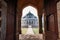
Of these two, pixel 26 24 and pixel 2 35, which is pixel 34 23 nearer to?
pixel 26 24

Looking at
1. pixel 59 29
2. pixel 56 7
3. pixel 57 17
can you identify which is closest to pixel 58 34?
pixel 59 29

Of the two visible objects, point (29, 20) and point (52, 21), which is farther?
point (29, 20)

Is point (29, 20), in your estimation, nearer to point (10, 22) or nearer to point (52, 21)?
point (10, 22)

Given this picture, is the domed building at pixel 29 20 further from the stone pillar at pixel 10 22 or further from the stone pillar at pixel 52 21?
the stone pillar at pixel 52 21

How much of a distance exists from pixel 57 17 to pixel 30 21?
2101 cm

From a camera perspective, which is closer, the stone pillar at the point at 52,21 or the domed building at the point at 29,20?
the stone pillar at the point at 52,21

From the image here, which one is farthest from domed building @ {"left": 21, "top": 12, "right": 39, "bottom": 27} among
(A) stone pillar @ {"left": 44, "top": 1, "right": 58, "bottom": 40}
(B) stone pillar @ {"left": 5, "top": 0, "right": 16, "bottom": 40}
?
(A) stone pillar @ {"left": 44, "top": 1, "right": 58, "bottom": 40}

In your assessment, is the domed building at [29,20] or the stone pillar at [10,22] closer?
the stone pillar at [10,22]

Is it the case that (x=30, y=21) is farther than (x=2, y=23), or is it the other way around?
(x=30, y=21)

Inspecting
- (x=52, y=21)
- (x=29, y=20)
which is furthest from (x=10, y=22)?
(x=29, y=20)

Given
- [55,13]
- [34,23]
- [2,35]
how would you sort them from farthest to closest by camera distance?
[34,23] → [55,13] → [2,35]

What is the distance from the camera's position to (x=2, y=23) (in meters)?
2.21

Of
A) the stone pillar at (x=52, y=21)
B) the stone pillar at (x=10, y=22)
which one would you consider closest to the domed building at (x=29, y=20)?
the stone pillar at (x=10, y=22)

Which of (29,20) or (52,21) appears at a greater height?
(29,20)
